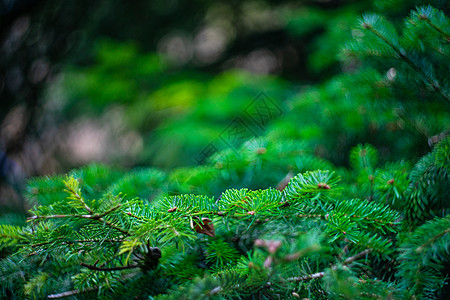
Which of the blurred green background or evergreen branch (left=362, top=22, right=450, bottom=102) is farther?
the blurred green background

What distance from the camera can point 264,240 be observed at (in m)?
0.34

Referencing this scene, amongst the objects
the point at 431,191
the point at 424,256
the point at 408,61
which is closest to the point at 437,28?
the point at 408,61

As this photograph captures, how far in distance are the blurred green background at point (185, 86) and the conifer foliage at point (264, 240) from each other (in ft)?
0.87

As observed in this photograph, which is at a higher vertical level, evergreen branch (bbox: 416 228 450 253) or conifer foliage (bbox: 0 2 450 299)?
evergreen branch (bbox: 416 228 450 253)

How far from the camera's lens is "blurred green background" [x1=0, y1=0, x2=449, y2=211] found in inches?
35.5

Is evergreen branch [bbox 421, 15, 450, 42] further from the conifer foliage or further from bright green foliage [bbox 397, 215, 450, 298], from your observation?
bright green foliage [bbox 397, 215, 450, 298]

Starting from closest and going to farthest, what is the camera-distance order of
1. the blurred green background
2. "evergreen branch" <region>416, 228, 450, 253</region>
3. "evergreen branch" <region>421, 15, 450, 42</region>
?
1. "evergreen branch" <region>416, 228, 450, 253</region>
2. "evergreen branch" <region>421, 15, 450, 42</region>
3. the blurred green background

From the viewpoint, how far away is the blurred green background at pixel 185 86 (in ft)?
2.96

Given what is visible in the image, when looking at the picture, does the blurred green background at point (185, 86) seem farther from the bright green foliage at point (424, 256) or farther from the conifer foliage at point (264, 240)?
the bright green foliage at point (424, 256)

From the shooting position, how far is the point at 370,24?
64 centimetres

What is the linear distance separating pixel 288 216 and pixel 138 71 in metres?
1.75

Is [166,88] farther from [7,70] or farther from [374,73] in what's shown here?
[374,73]

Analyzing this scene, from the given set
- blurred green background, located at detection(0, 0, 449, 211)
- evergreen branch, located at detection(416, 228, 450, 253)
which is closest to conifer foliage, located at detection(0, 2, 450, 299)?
evergreen branch, located at detection(416, 228, 450, 253)

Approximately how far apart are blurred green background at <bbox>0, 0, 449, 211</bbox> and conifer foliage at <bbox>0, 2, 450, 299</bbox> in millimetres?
267
